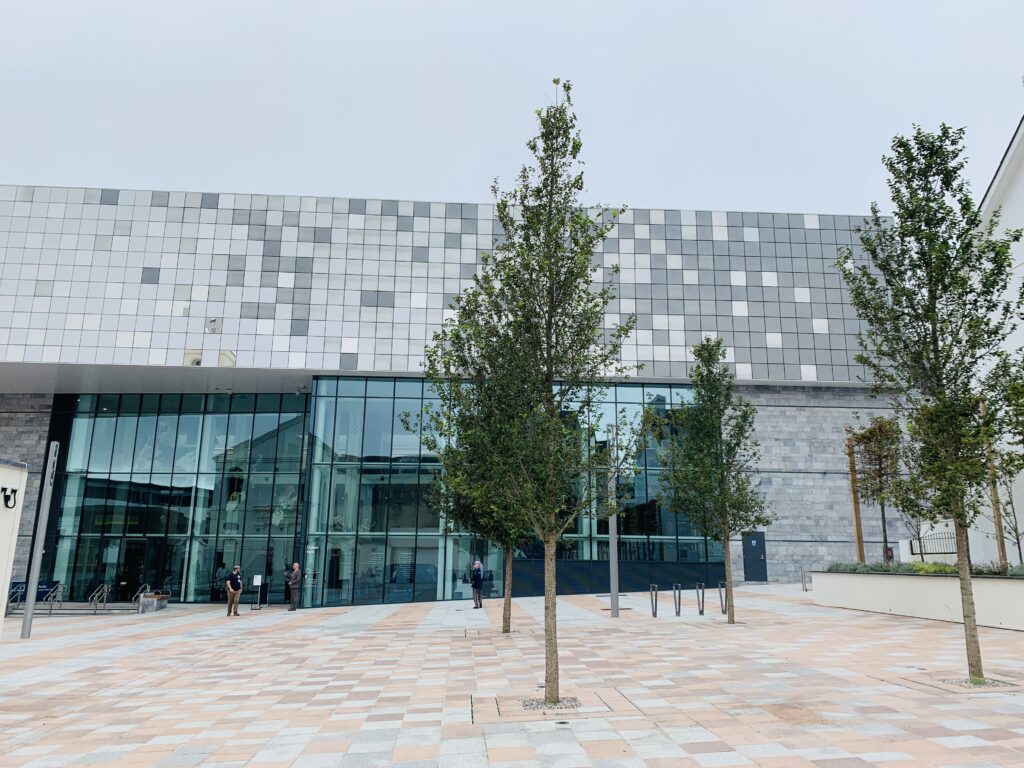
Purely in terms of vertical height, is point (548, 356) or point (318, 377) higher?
point (318, 377)

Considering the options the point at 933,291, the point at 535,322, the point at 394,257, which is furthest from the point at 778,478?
the point at 535,322

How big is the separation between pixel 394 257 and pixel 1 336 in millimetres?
18414

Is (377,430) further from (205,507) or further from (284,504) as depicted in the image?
(205,507)

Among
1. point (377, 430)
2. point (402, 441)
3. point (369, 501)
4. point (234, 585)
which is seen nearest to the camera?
point (234, 585)

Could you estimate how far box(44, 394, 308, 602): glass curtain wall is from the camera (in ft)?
115

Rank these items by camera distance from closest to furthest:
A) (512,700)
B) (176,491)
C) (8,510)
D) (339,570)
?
1. (512,700)
2. (8,510)
3. (339,570)
4. (176,491)

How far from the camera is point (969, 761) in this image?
Answer: 6.57m

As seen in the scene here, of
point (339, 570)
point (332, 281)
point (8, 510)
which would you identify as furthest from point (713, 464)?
point (332, 281)

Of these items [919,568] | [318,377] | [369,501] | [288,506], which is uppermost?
[318,377]

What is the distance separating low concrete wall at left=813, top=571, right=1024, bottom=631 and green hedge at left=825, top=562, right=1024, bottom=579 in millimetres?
309

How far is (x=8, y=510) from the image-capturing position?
1060 centimetres

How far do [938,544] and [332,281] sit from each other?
29.2m

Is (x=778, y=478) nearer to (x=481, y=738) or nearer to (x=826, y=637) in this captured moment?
(x=826, y=637)

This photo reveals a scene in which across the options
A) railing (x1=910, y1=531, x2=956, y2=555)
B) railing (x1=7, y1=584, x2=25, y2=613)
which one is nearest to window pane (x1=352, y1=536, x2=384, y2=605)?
railing (x1=7, y1=584, x2=25, y2=613)
